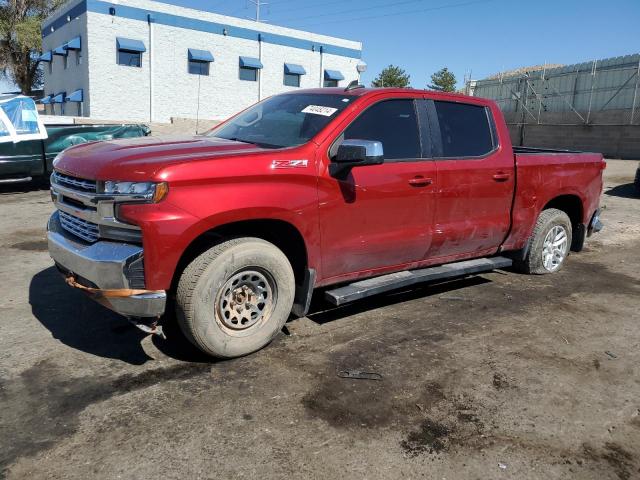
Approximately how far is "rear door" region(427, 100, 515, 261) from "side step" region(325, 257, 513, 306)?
0.12m

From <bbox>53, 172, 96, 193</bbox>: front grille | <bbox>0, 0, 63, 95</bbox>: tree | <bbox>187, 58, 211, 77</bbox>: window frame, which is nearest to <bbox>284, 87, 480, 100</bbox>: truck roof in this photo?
<bbox>53, 172, 96, 193</bbox>: front grille

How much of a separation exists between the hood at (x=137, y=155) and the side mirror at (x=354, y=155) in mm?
547

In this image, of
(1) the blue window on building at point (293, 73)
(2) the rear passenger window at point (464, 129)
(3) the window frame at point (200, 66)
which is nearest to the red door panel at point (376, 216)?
(2) the rear passenger window at point (464, 129)

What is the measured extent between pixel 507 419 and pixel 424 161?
2251 millimetres

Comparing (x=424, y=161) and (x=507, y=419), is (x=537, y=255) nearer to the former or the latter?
(x=424, y=161)

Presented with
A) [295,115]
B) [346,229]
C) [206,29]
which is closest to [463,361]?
[346,229]

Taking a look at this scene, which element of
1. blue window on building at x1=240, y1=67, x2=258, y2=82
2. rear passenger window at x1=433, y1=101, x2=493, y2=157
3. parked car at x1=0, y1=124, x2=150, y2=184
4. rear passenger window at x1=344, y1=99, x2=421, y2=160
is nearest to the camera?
rear passenger window at x1=344, y1=99, x2=421, y2=160

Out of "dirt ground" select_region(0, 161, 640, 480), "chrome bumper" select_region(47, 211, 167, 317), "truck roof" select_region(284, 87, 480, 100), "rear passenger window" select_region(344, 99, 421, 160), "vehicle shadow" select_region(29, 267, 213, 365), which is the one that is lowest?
"dirt ground" select_region(0, 161, 640, 480)

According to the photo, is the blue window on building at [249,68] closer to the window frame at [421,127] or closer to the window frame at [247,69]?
the window frame at [247,69]

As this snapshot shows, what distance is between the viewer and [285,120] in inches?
177

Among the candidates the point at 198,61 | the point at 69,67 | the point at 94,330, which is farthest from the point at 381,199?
the point at 69,67

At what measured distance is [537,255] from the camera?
19.8 feet

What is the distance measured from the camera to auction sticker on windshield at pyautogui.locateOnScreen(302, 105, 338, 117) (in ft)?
14.0

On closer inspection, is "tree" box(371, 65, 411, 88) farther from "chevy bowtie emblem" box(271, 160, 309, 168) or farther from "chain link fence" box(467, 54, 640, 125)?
"chevy bowtie emblem" box(271, 160, 309, 168)
